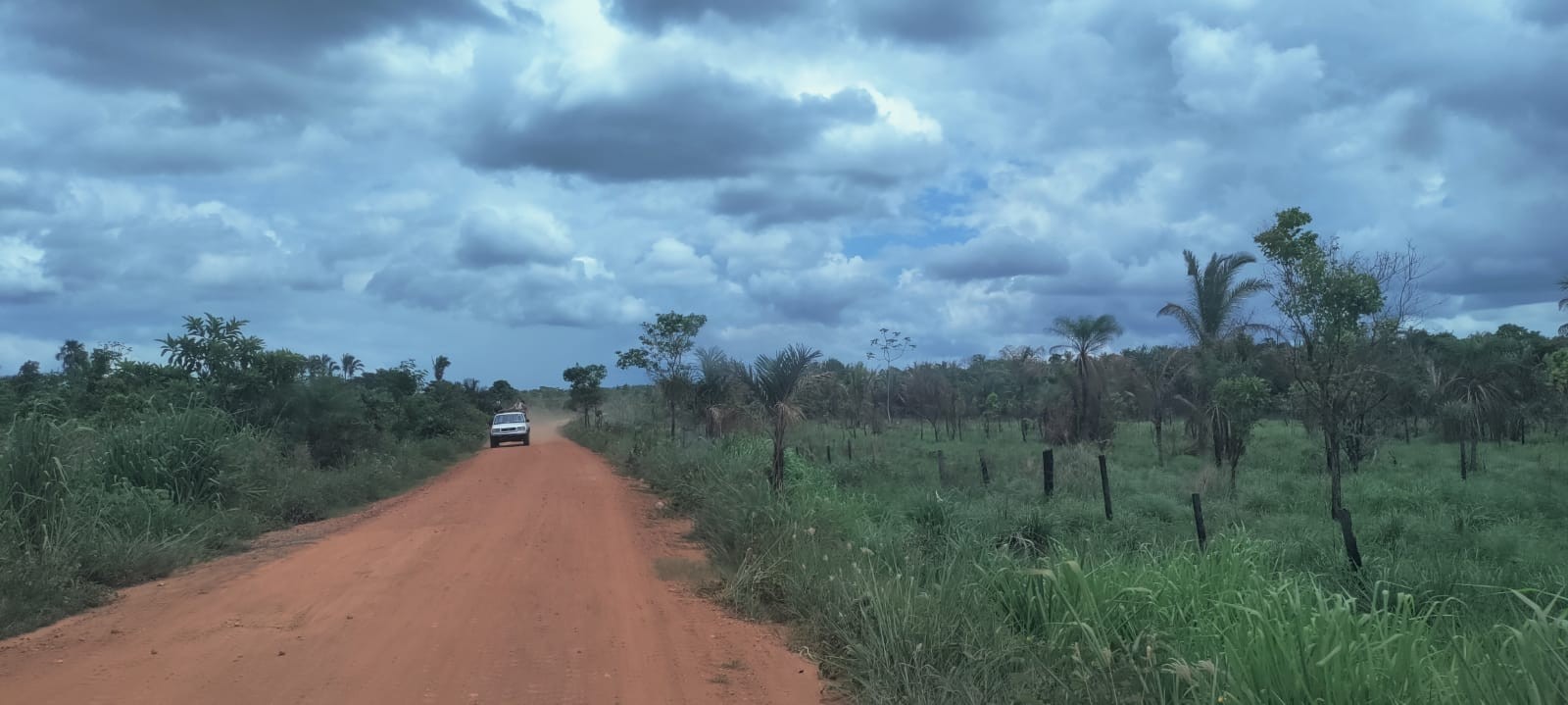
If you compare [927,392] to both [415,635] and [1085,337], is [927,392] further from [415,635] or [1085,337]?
[415,635]

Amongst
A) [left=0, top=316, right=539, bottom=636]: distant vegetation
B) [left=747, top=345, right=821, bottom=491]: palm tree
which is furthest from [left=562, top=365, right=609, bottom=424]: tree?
[left=747, top=345, right=821, bottom=491]: palm tree

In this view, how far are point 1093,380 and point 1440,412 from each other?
35.4 feet

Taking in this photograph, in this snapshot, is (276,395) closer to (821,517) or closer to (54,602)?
(54,602)

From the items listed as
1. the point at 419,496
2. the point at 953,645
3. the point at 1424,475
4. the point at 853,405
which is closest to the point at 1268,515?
the point at 1424,475

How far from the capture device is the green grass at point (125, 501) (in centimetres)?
815

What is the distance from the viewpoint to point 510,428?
40.6 metres

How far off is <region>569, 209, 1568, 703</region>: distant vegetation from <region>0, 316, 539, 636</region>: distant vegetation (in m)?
5.92

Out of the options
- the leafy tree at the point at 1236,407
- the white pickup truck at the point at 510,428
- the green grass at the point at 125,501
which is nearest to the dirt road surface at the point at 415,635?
the green grass at the point at 125,501

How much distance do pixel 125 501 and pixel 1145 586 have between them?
1090 cm

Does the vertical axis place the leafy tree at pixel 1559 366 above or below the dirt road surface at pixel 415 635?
above

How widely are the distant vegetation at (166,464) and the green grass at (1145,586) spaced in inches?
233

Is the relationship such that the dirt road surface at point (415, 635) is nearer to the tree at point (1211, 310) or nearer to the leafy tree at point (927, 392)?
the tree at point (1211, 310)

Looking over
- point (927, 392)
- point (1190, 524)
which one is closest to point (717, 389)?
point (1190, 524)

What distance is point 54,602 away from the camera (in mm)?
7777
